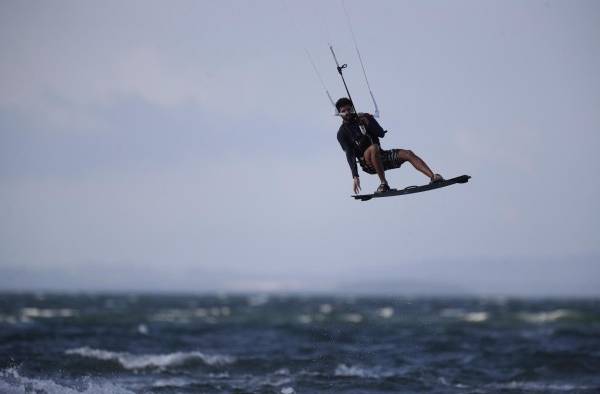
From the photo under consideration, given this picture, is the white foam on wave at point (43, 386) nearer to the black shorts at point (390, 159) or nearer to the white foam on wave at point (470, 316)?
the black shorts at point (390, 159)

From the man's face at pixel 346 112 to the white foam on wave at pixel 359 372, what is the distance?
1237 centimetres

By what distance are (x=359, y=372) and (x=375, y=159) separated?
12.7 m

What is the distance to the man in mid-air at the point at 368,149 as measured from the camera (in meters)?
15.7

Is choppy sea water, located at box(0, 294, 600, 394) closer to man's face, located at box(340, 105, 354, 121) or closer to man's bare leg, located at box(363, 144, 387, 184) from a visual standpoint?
man's bare leg, located at box(363, 144, 387, 184)

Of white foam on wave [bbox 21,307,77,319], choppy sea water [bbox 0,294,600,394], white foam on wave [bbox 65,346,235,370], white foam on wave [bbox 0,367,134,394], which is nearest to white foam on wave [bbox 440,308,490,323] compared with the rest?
choppy sea water [bbox 0,294,600,394]

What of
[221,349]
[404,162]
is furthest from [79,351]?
[404,162]

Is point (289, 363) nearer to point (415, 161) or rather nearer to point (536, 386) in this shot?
point (536, 386)

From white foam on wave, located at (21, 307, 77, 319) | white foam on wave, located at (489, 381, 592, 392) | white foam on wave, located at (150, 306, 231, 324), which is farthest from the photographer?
white foam on wave, located at (150, 306, 231, 324)

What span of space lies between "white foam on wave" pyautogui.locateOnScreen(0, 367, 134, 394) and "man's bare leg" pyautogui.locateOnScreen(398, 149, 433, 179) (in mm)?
10510

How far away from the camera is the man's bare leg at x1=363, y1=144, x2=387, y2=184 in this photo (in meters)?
15.9

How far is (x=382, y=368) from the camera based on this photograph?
28.2 metres

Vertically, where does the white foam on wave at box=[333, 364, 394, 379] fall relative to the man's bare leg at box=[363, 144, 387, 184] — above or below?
below

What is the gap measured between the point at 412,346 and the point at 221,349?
336 inches

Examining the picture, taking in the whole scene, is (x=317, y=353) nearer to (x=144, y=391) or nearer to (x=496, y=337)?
(x=144, y=391)
